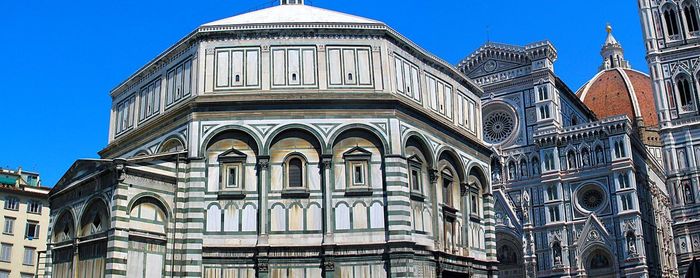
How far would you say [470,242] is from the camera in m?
29.5

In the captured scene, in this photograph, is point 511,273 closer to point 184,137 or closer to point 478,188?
point 478,188

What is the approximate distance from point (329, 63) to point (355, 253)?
7.07m

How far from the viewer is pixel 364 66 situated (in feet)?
89.5

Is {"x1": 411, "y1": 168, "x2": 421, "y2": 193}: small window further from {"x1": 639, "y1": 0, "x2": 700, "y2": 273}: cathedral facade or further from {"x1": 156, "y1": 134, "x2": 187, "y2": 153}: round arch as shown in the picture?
{"x1": 639, "y1": 0, "x2": 700, "y2": 273}: cathedral facade

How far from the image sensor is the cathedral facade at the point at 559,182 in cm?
5619

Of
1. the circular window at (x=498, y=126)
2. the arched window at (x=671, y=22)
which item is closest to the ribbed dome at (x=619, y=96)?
the arched window at (x=671, y=22)

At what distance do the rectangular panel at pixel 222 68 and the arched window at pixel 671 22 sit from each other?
50656 millimetres

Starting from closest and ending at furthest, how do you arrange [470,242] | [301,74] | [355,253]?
[355,253]
[301,74]
[470,242]

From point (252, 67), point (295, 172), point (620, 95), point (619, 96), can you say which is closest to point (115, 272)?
point (295, 172)

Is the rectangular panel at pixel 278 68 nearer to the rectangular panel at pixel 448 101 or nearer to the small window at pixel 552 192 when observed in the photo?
the rectangular panel at pixel 448 101

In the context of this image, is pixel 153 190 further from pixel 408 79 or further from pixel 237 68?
pixel 408 79

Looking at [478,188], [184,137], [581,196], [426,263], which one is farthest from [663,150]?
[184,137]

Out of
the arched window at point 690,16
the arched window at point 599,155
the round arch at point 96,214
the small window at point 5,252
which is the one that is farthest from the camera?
the arched window at point 690,16

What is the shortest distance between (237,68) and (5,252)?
30336mm
